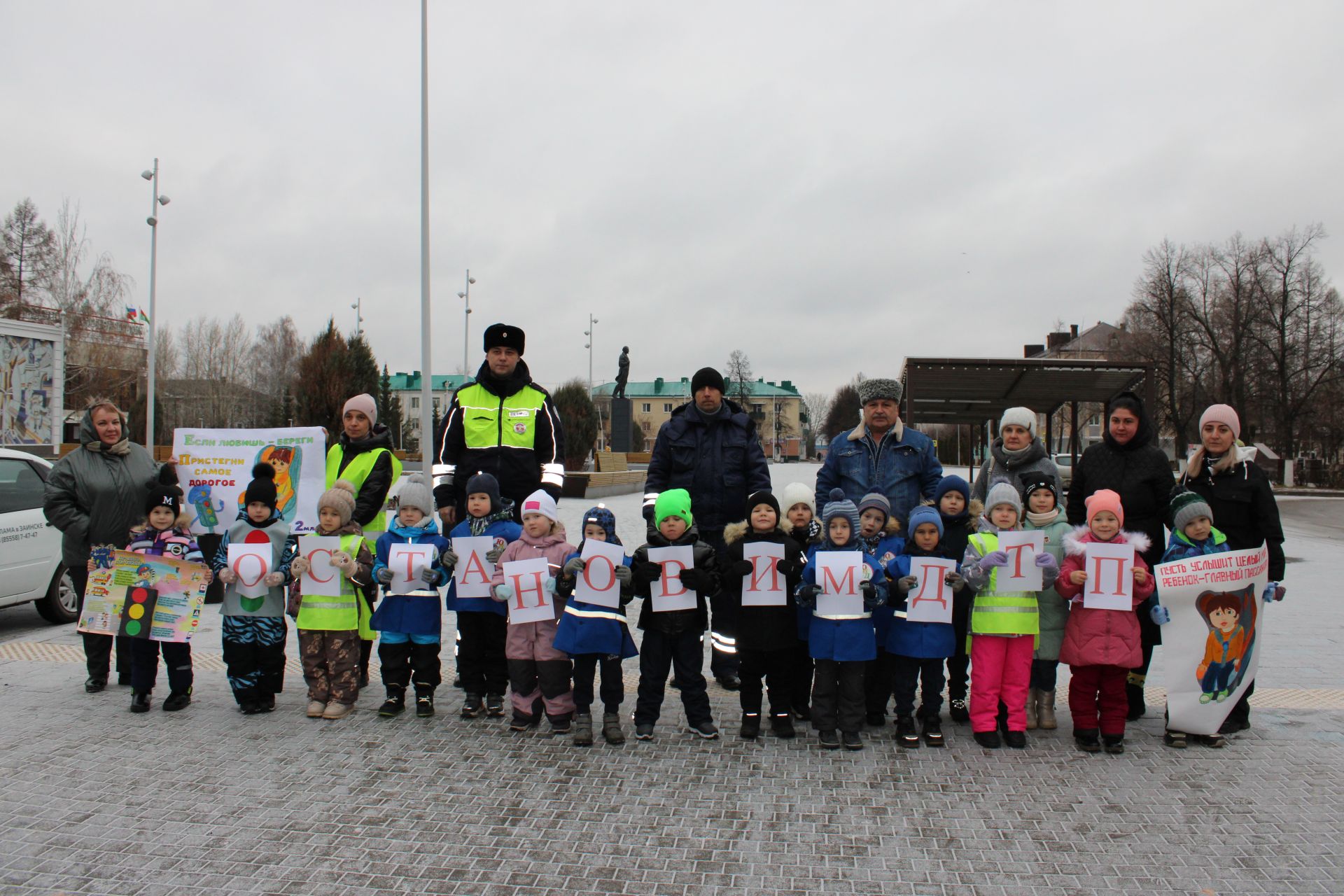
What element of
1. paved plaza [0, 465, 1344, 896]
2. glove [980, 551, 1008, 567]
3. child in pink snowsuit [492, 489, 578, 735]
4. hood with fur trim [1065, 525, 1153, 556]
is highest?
hood with fur trim [1065, 525, 1153, 556]

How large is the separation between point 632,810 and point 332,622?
7.52ft

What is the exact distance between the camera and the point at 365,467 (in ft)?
18.0

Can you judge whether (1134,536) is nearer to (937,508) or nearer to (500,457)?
(937,508)

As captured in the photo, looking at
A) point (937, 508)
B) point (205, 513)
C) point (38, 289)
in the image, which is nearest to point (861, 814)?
point (937, 508)

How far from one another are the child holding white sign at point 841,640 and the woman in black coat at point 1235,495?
2.09m

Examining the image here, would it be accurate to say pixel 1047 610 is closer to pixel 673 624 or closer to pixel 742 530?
pixel 742 530

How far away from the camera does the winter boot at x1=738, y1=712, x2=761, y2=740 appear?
4.54 m

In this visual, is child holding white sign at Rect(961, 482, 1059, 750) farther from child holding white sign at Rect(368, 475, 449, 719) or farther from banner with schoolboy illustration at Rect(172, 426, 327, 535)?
banner with schoolboy illustration at Rect(172, 426, 327, 535)

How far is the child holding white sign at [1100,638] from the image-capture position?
4.40 meters

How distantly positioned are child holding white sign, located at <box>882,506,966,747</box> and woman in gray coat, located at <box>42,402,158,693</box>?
5.02 m

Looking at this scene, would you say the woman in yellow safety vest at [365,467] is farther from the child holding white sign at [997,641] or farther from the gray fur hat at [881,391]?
the child holding white sign at [997,641]

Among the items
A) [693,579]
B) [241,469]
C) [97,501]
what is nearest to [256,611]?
[97,501]

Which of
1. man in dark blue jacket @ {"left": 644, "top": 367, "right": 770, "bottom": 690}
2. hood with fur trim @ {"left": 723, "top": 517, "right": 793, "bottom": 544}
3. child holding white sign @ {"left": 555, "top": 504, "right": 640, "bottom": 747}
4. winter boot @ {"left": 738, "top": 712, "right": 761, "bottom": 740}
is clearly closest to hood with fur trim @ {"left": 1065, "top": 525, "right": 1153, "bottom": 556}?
hood with fur trim @ {"left": 723, "top": 517, "right": 793, "bottom": 544}

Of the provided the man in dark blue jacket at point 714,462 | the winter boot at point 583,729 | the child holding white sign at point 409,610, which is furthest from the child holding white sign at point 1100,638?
the child holding white sign at point 409,610
